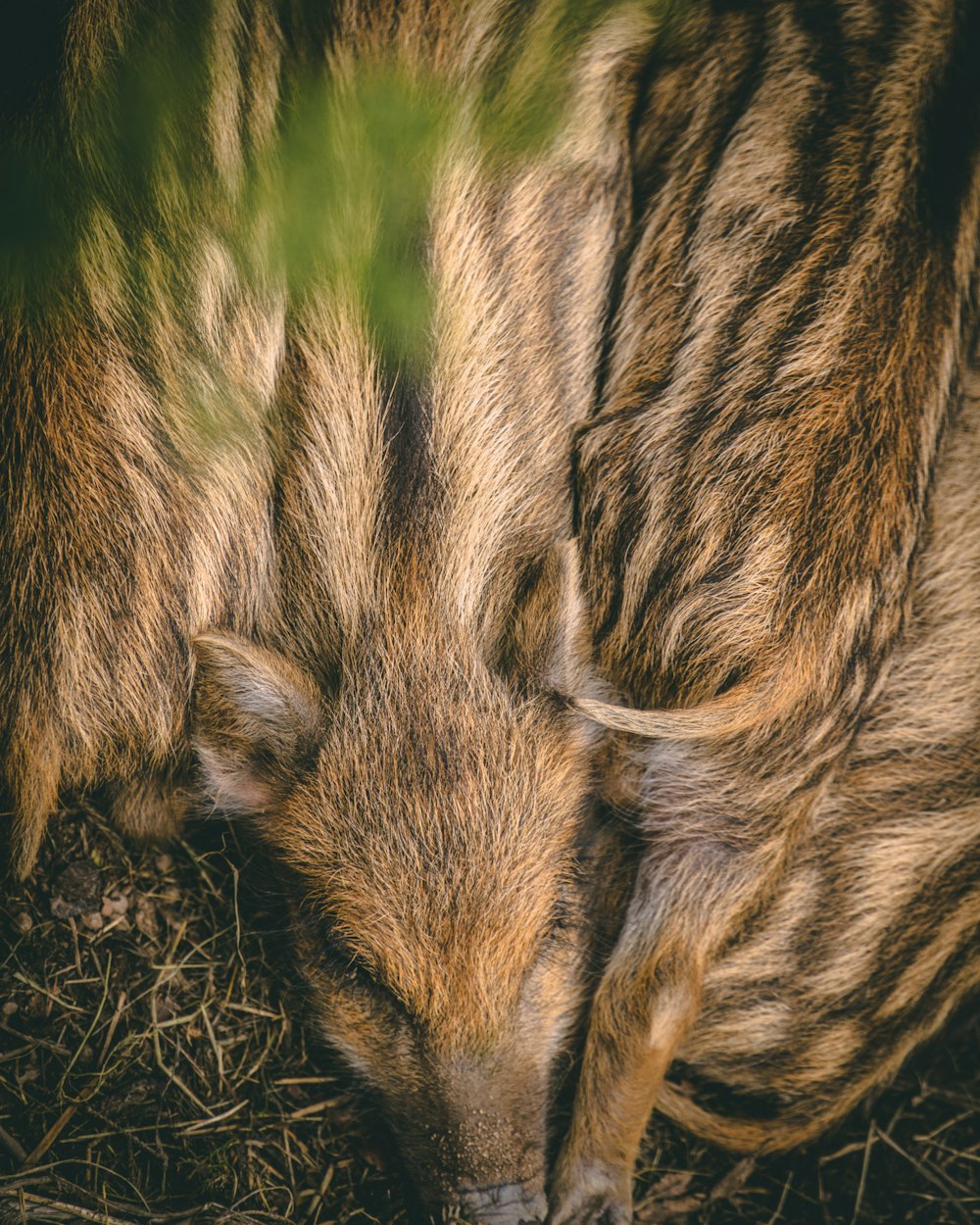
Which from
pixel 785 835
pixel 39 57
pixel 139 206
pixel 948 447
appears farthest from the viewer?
pixel 948 447

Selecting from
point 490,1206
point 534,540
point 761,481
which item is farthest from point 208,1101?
point 761,481

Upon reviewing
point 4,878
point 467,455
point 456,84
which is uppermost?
point 456,84

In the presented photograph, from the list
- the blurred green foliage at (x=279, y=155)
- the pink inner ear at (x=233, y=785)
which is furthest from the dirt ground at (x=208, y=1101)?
the blurred green foliage at (x=279, y=155)

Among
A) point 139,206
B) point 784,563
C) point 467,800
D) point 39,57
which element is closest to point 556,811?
point 467,800

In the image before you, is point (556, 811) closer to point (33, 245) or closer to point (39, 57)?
point (33, 245)

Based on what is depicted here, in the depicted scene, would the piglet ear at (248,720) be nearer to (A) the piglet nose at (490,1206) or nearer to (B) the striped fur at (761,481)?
(B) the striped fur at (761,481)

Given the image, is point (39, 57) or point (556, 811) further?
point (556, 811)

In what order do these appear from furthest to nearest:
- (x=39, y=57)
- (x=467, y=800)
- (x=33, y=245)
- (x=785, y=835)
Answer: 1. (x=785, y=835)
2. (x=467, y=800)
3. (x=39, y=57)
4. (x=33, y=245)

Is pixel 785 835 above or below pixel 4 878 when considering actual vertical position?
above
